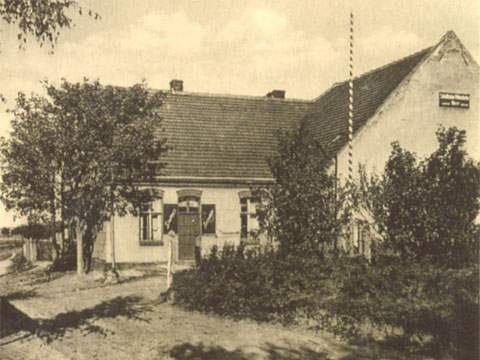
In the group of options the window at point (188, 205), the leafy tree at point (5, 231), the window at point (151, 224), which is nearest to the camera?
the window at point (151, 224)

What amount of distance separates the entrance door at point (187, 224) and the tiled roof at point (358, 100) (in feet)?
18.7

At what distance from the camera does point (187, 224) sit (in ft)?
75.7

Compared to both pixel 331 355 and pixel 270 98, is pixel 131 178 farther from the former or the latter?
pixel 331 355

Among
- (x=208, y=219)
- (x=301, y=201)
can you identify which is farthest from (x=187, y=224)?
(x=301, y=201)

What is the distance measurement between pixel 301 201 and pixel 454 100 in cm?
1208

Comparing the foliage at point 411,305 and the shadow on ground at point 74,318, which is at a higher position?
the foliage at point 411,305

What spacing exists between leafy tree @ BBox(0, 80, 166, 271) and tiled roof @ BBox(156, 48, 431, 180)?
294 cm

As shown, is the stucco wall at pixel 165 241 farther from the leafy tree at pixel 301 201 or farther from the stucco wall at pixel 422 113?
the leafy tree at pixel 301 201

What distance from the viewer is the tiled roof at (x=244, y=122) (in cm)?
2317

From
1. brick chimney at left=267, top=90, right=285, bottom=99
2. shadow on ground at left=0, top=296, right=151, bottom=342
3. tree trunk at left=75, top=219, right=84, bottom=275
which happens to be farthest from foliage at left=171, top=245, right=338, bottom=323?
brick chimney at left=267, top=90, right=285, bottom=99

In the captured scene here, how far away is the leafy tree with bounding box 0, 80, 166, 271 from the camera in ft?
62.1

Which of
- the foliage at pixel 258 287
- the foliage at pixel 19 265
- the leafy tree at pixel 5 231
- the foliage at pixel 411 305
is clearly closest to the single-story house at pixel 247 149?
the foliage at pixel 19 265

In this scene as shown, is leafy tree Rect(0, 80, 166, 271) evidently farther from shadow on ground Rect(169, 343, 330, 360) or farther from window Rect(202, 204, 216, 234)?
shadow on ground Rect(169, 343, 330, 360)

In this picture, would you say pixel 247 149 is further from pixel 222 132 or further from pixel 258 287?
pixel 258 287
